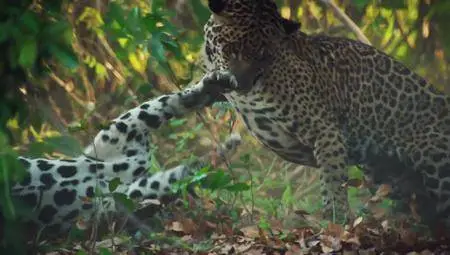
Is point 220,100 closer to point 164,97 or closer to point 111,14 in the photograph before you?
point 164,97

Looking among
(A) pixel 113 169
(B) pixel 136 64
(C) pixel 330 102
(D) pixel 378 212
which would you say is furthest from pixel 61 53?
(B) pixel 136 64

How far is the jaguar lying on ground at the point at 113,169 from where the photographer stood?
17.7ft

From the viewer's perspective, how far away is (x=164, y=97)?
5.65 m

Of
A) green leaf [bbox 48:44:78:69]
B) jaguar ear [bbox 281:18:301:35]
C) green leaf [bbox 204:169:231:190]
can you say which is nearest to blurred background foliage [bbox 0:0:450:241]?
jaguar ear [bbox 281:18:301:35]

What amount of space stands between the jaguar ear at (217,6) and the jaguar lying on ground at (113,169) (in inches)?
14.6

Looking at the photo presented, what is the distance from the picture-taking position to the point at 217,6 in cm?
551

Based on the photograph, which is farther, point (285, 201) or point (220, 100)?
point (285, 201)

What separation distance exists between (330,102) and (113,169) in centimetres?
129

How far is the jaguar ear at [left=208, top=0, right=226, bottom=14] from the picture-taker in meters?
5.48

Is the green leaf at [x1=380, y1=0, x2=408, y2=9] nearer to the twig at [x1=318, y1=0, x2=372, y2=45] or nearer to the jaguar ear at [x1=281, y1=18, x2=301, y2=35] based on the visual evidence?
the jaguar ear at [x1=281, y1=18, x2=301, y2=35]

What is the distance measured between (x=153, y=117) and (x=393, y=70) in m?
1.47

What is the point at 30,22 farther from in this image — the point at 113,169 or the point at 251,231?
the point at 113,169

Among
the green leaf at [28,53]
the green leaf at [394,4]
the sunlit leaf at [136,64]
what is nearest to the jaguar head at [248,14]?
the green leaf at [394,4]

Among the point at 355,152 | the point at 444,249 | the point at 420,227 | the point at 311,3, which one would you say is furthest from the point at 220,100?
the point at 311,3
